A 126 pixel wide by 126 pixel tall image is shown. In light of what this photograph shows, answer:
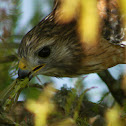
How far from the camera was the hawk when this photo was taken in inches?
105

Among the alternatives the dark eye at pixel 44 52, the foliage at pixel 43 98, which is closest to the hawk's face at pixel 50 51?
the dark eye at pixel 44 52

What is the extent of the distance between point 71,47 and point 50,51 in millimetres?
279

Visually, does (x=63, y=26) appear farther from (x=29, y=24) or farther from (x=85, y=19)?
(x=85, y=19)

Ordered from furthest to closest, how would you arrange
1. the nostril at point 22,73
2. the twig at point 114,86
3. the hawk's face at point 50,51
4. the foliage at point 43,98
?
the twig at point 114,86 → the hawk's face at point 50,51 → the nostril at point 22,73 → the foliage at point 43,98

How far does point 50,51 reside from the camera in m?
2.81

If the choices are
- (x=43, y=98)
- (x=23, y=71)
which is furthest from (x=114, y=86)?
(x=43, y=98)

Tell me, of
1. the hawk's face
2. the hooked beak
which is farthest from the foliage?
the hawk's face

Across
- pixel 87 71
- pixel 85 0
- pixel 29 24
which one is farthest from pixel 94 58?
pixel 85 0

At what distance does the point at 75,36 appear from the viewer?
2.86 metres

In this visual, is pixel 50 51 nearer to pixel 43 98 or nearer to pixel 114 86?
pixel 114 86

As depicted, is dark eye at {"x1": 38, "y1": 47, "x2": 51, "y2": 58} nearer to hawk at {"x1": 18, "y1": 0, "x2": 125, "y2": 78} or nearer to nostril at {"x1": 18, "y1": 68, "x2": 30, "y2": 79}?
hawk at {"x1": 18, "y1": 0, "x2": 125, "y2": 78}

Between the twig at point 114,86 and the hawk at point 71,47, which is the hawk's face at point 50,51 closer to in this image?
the hawk at point 71,47

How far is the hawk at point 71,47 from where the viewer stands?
8.79 ft

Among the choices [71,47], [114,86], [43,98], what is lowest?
[114,86]
